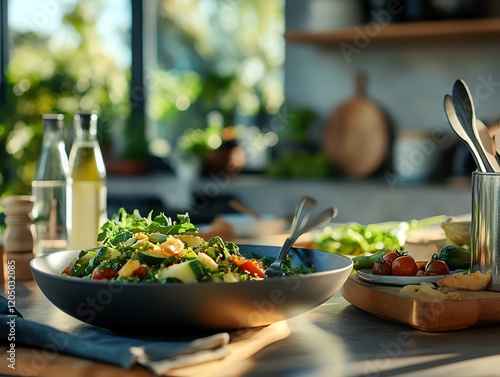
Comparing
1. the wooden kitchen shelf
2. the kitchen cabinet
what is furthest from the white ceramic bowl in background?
the wooden kitchen shelf

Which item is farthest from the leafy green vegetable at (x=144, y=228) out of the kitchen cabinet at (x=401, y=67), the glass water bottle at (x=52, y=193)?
the kitchen cabinet at (x=401, y=67)

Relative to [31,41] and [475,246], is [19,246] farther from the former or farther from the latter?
[31,41]

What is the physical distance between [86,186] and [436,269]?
81 cm

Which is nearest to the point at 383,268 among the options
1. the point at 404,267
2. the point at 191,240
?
the point at 404,267

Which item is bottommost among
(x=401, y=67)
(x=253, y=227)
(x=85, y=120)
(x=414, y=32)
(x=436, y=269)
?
(x=253, y=227)

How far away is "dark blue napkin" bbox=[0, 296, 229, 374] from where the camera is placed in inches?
37.6

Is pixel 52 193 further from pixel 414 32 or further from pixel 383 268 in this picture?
pixel 414 32

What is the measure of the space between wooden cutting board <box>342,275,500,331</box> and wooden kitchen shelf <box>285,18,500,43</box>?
2.96 meters

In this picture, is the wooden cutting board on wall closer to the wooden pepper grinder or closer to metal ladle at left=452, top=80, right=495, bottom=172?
Answer: the wooden pepper grinder

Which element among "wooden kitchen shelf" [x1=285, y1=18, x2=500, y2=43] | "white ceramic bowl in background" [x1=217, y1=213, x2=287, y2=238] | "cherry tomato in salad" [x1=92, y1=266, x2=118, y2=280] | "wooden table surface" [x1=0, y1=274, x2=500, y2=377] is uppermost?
"wooden kitchen shelf" [x1=285, y1=18, x2=500, y2=43]

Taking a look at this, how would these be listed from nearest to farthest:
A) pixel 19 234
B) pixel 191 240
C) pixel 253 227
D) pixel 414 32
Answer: pixel 191 240
pixel 19 234
pixel 253 227
pixel 414 32

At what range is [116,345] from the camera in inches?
40.1

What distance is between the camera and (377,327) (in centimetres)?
121

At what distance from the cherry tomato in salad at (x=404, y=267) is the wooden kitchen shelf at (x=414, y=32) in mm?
2877
